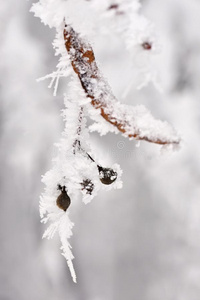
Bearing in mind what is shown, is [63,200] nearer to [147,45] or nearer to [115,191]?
[147,45]

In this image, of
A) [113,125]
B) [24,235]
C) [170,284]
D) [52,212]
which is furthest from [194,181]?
[113,125]

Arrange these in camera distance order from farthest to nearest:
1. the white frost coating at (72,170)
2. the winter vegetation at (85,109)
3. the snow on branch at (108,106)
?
the white frost coating at (72,170), the snow on branch at (108,106), the winter vegetation at (85,109)

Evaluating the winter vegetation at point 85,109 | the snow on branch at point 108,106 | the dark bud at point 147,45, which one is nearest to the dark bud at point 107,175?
the winter vegetation at point 85,109

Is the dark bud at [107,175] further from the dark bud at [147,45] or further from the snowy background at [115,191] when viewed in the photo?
the snowy background at [115,191]

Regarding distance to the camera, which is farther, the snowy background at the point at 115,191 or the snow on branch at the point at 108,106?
the snowy background at the point at 115,191

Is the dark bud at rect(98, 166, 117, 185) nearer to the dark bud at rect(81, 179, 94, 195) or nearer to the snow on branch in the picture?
the dark bud at rect(81, 179, 94, 195)
